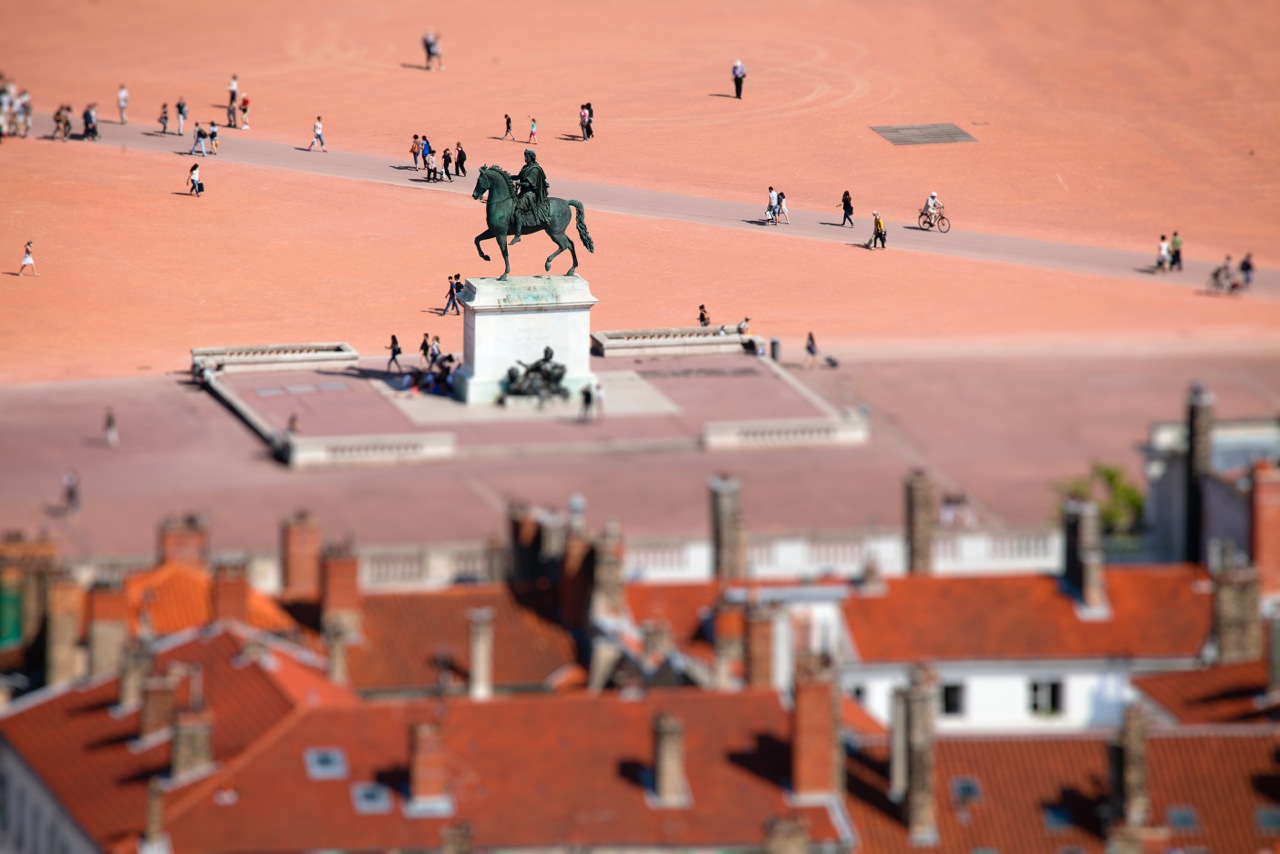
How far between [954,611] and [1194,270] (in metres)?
66.0

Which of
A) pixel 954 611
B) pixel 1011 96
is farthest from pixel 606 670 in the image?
pixel 1011 96

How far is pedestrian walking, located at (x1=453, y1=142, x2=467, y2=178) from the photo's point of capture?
160000 millimetres

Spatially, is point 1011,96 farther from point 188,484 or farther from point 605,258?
point 188,484

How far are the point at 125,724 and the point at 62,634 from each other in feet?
Result: 16.8

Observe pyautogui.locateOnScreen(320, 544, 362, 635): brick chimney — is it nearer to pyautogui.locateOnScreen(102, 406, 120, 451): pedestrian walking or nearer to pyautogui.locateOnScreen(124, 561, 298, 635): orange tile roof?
pyautogui.locateOnScreen(124, 561, 298, 635): orange tile roof

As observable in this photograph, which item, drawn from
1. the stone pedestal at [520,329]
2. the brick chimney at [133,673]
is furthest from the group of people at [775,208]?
the brick chimney at [133,673]

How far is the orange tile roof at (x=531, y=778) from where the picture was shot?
64125 millimetres

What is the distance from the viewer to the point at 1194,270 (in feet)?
471

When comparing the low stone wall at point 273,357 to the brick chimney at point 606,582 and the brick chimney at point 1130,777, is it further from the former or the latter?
the brick chimney at point 1130,777

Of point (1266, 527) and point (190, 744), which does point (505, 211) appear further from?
point (190, 744)

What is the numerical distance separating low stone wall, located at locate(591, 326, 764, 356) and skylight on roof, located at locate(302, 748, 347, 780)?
58.6 metres

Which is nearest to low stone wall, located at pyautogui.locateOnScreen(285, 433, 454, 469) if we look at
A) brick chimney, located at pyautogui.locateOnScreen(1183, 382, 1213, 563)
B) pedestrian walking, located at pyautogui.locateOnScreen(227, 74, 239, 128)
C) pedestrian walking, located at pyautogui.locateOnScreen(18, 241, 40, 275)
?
brick chimney, located at pyautogui.locateOnScreen(1183, 382, 1213, 563)

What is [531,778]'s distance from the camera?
65.8 metres

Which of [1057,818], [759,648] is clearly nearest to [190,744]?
[759,648]
